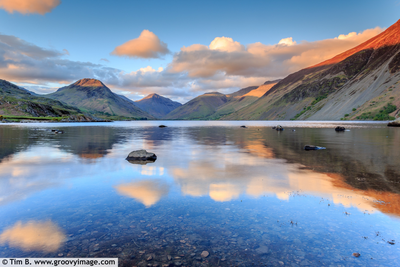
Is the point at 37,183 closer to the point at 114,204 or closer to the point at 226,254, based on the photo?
the point at 114,204

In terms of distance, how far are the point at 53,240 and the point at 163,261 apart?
4.57 m

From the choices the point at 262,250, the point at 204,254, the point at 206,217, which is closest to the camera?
the point at 204,254

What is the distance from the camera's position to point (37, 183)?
1750 cm

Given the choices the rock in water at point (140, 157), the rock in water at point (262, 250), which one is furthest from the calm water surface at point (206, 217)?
the rock in water at point (140, 157)

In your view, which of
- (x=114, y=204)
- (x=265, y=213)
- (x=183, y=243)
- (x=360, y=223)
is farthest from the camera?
(x=114, y=204)

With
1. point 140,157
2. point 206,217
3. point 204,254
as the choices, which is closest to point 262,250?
point 204,254

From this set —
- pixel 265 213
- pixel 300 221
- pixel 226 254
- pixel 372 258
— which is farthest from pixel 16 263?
pixel 372 258

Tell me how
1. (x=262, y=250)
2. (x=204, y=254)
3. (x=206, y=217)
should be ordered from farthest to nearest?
(x=206, y=217) < (x=262, y=250) < (x=204, y=254)

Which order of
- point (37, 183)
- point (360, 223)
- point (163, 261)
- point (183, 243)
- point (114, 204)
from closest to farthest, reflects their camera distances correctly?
point (163, 261), point (183, 243), point (360, 223), point (114, 204), point (37, 183)

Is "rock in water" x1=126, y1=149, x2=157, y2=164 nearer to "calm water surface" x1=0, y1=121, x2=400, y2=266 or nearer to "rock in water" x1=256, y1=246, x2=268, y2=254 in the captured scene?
"calm water surface" x1=0, y1=121, x2=400, y2=266

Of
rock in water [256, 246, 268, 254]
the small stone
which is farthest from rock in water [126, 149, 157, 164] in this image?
rock in water [256, 246, 268, 254]

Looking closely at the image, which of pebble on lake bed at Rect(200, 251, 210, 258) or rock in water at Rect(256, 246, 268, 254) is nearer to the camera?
pebble on lake bed at Rect(200, 251, 210, 258)

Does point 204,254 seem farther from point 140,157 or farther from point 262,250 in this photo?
point 140,157

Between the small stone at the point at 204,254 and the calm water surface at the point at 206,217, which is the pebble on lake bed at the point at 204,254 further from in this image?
the calm water surface at the point at 206,217
